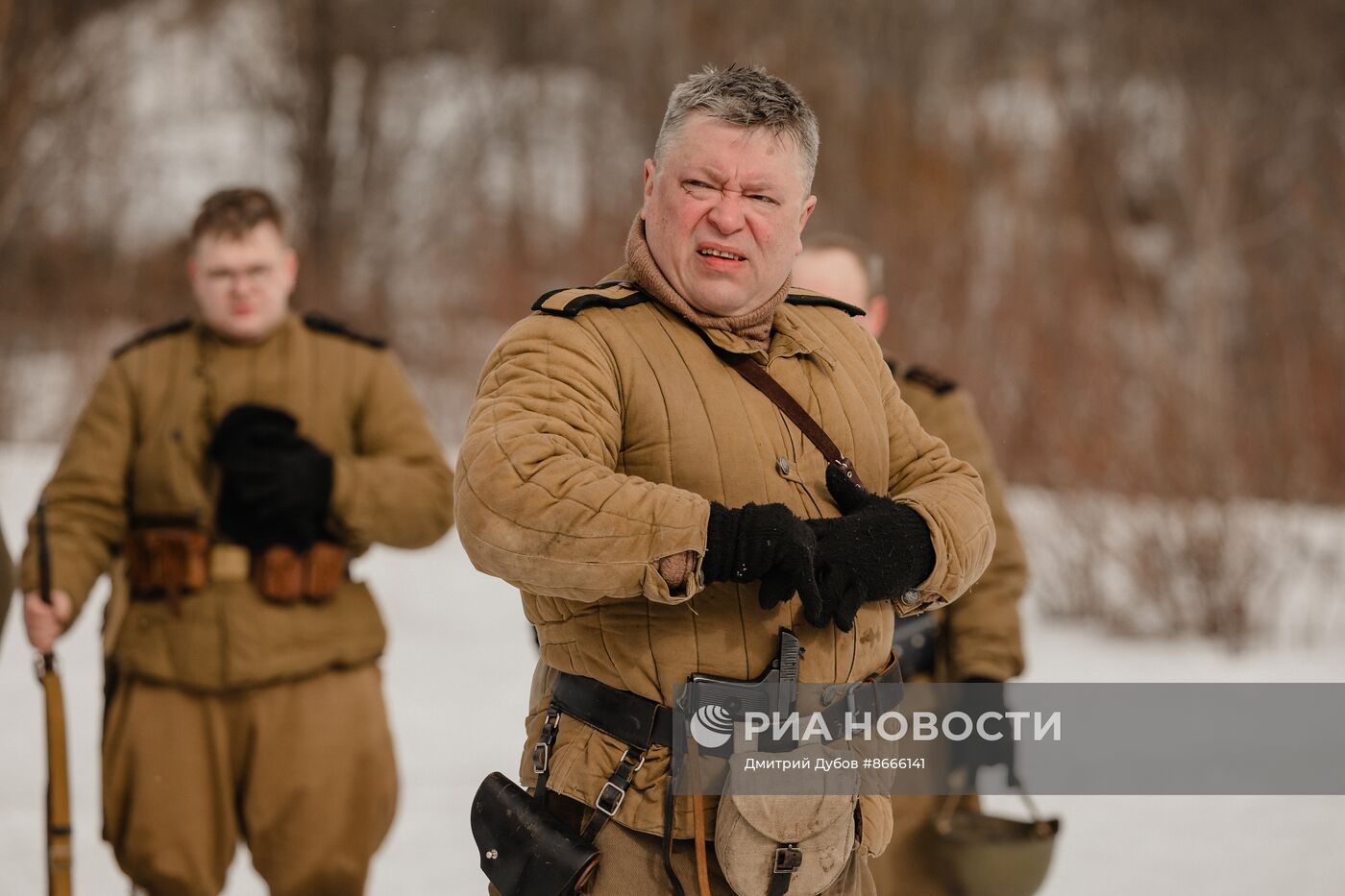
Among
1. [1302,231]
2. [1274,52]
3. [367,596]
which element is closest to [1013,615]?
[367,596]

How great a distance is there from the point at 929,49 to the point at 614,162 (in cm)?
439

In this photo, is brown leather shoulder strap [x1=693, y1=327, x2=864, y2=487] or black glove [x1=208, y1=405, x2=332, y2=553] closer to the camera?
brown leather shoulder strap [x1=693, y1=327, x2=864, y2=487]

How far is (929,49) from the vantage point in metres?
19.1

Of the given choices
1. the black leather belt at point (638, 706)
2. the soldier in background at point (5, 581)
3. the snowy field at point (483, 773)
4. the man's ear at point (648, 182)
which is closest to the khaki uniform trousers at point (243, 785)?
the soldier in background at point (5, 581)

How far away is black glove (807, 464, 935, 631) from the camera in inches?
75.8

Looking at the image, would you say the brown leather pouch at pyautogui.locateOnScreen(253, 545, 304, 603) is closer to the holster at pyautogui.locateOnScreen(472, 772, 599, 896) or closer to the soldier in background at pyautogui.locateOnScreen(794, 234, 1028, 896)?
the soldier in background at pyautogui.locateOnScreen(794, 234, 1028, 896)

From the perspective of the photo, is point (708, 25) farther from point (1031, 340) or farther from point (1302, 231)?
point (1031, 340)

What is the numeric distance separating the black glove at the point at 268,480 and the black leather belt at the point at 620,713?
67.8 inches

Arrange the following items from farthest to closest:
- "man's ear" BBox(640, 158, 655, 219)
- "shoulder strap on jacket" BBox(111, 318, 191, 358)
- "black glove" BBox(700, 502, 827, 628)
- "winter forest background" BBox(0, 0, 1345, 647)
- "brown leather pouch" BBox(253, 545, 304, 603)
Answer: "winter forest background" BBox(0, 0, 1345, 647) < "shoulder strap on jacket" BBox(111, 318, 191, 358) < "brown leather pouch" BBox(253, 545, 304, 603) < "man's ear" BBox(640, 158, 655, 219) < "black glove" BBox(700, 502, 827, 628)

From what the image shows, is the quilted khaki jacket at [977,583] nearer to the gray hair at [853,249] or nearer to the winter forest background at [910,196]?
the gray hair at [853,249]

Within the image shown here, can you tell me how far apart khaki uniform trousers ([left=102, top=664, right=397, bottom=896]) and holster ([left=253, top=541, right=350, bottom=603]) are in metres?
0.24

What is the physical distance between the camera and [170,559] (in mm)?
3645

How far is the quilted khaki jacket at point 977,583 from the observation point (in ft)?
11.6

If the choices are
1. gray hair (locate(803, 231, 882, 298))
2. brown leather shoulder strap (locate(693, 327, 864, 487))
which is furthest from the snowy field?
brown leather shoulder strap (locate(693, 327, 864, 487))
